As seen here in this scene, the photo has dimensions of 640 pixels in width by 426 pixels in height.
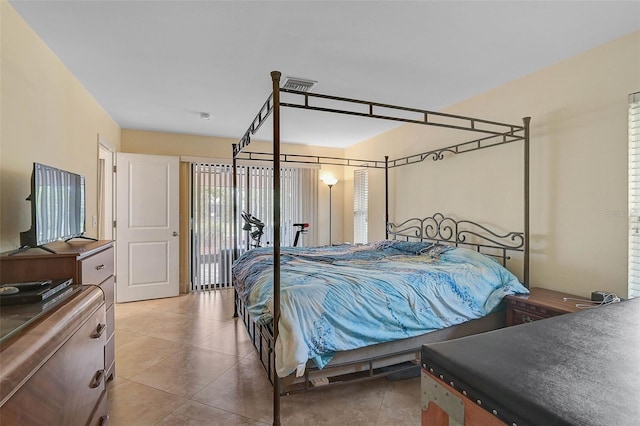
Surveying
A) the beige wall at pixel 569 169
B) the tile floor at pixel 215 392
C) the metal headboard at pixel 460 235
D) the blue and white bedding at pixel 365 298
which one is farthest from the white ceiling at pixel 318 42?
the tile floor at pixel 215 392

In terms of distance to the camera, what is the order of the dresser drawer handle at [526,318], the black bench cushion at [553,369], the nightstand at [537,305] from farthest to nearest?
the dresser drawer handle at [526,318] < the nightstand at [537,305] < the black bench cushion at [553,369]

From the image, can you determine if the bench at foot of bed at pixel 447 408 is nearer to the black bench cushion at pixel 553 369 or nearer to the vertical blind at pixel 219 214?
the black bench cushion at pixel 553 369

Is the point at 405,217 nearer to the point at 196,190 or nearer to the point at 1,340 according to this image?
the point at 196,190

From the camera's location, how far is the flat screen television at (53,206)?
5.40 feet

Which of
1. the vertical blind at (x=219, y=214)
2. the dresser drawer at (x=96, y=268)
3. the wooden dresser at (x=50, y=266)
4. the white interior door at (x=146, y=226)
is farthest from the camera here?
the vertical blind at (x=219, y=214)

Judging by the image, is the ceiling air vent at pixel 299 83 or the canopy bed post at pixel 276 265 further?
the ceiling air vent at pixel 299 83

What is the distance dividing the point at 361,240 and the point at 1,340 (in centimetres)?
508

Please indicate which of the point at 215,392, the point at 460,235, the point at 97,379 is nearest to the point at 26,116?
the point at 97,379

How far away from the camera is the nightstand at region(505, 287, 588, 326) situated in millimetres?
2131

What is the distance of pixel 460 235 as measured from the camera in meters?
3.41

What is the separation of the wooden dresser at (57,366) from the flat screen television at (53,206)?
0.61 m

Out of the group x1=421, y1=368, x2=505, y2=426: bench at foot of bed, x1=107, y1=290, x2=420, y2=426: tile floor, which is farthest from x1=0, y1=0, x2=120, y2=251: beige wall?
x1=421, y1=368, x2=505, y2=426: bench at foot of bed

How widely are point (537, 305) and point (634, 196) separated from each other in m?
0.97

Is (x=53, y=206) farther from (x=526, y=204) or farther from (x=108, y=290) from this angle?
(x=526, y=204)
